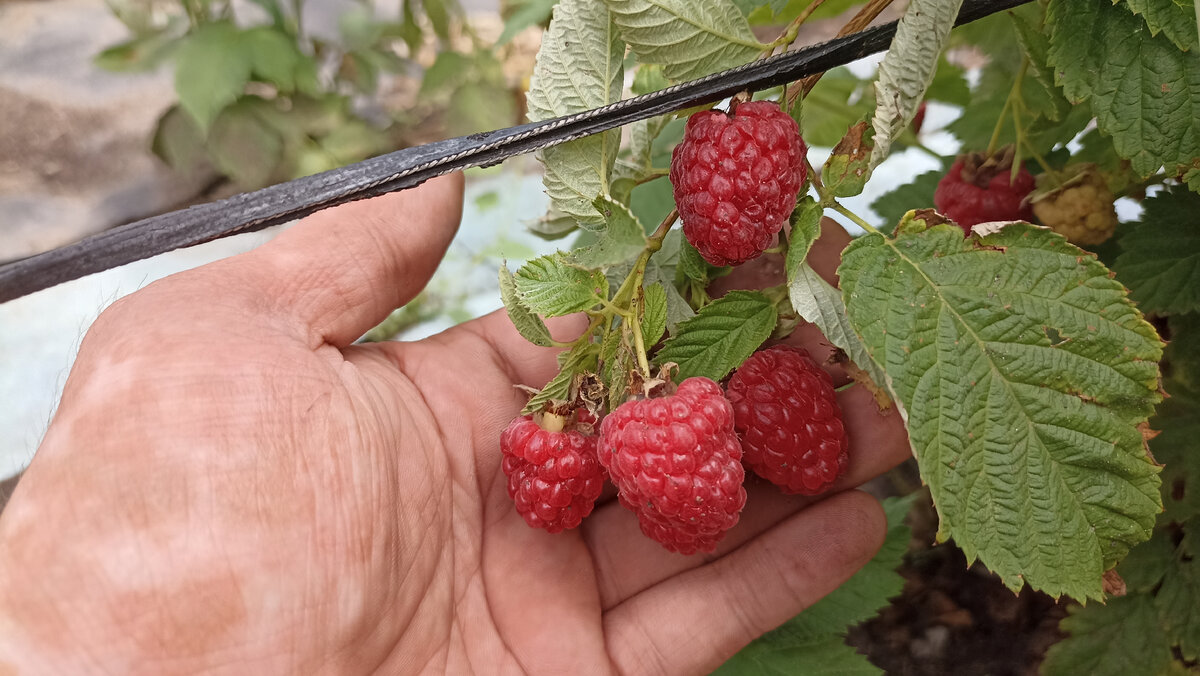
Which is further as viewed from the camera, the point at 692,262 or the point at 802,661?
the point at 802,661

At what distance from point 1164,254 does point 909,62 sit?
1.79ft

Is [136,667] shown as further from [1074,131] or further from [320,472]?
[1074,131]

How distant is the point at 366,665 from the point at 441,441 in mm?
282

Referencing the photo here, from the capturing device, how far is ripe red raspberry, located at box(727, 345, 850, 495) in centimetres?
93

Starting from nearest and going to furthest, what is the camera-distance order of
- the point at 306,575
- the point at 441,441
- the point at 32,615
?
the point at 32,615
the point at 306,575
the point at 441,441

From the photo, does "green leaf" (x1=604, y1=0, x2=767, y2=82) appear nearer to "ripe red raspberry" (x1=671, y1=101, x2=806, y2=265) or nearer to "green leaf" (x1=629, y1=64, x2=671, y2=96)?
"ripe red raspberry" (x1=671, y1=101, x2=806, y2=265)

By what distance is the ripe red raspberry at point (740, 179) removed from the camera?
0.75 meters

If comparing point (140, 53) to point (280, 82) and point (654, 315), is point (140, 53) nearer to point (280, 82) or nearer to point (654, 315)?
point (280, 82)

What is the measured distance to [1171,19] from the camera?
74 centimetres

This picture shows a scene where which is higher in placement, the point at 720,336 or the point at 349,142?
the point at 720,336

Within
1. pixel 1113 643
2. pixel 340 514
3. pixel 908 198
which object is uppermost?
pixel 908 198

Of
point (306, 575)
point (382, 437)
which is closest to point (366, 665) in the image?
point (306, 575)

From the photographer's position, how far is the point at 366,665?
94cm

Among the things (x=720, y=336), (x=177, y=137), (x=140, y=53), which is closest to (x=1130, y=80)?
(x=720, y=336)
